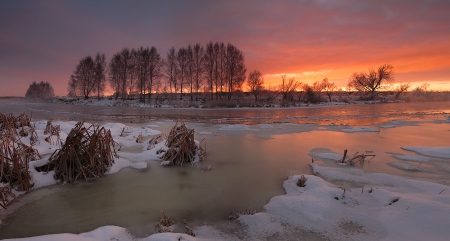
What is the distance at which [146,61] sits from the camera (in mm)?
40125

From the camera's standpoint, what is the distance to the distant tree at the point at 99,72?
46.6 m

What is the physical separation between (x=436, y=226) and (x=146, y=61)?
1680 inches

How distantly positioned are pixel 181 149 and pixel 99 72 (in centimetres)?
4938

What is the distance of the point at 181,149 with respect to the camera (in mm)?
5566

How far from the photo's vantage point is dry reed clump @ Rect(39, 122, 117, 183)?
→ 14.2 ft

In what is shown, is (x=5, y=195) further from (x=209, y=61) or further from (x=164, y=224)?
(x=209, y=61)

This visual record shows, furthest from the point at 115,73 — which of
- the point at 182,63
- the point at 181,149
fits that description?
the point at 181,149

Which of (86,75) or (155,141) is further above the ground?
(86,75)

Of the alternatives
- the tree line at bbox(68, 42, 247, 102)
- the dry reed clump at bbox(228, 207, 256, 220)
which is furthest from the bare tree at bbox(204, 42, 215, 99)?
the dry reed clump at bbox(228, 207, 256, 220)

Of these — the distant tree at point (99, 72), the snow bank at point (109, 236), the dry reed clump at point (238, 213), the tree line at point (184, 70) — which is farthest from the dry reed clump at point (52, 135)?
the distant tree at point (99, 72)

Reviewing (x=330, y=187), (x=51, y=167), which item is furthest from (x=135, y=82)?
(x=330, y=187)

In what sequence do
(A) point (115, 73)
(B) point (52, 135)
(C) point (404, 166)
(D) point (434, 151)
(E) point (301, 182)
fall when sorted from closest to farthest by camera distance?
(E) point (301, 182) < (C) point (404, 166) < (D) point (434, 151) < (B) point (52, 135) < (A) point (115, 73)

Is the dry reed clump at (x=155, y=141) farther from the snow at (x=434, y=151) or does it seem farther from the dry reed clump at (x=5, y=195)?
the snow at (x=434, y=151)

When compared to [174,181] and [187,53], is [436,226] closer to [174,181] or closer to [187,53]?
[174,181]
